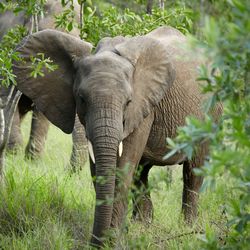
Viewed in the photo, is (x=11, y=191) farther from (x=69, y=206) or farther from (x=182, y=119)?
(x=182, y=119)

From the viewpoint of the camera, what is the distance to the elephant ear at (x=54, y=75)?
6086 millimetres

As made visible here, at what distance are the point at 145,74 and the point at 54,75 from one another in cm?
69

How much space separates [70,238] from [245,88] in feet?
8.12

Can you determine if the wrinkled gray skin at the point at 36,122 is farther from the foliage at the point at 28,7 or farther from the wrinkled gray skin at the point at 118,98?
the foliage at the point at 28,7

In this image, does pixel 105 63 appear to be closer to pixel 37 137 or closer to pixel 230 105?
pixel 230 105

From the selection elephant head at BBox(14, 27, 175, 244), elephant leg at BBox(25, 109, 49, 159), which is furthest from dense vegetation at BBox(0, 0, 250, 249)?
elephant leg at BBox(25, 109, 49, 159)

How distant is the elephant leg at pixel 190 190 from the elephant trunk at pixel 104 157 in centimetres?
146

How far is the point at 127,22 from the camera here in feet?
24.1

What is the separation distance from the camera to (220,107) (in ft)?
22.3

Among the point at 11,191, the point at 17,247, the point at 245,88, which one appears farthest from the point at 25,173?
the point at 245,88

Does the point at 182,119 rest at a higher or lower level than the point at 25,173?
higher

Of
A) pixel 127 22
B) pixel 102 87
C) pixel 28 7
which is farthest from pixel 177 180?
pixel 102 87

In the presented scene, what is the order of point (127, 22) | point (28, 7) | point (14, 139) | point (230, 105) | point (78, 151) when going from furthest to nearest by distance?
1. point (14, 139)
2. point (78, 151)
3. point (127, 22)
4. point (28, 7)
5. point (230, 105)

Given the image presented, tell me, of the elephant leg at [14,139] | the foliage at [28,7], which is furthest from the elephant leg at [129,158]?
the elephant leg at [14,139]
